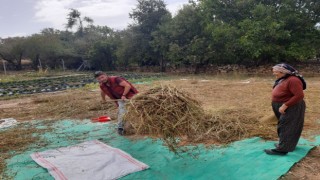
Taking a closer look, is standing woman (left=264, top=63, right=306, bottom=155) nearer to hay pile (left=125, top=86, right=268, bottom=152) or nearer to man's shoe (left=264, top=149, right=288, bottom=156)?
man's shoe (left=264, top=149, right=288, bottom=156)

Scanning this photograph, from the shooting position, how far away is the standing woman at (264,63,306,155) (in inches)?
133

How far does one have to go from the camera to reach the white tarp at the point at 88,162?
3.45 metres

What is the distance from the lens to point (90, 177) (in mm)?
3383

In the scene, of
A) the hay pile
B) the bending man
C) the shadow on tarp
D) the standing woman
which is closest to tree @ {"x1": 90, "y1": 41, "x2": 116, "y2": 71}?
the bending man

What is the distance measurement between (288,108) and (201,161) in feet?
4.17

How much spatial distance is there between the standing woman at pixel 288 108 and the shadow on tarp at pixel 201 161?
0.49 ft

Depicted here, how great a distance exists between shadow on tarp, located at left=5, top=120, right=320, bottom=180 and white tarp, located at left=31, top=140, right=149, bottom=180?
127 mm

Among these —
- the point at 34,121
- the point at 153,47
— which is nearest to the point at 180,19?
the point at 153,47

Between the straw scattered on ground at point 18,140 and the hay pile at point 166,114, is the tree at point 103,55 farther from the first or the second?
the hay pile at point 166,114

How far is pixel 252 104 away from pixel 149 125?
4.36 meters

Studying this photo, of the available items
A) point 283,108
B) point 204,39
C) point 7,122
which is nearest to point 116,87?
point 283,108

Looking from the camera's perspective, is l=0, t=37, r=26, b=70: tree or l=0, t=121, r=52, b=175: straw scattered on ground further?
l=0, t=37, r=26, b=70: tree

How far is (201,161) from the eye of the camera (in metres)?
3.63

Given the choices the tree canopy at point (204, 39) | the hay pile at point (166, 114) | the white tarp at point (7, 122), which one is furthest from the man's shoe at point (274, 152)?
the tree canopy at point (204, 39)
